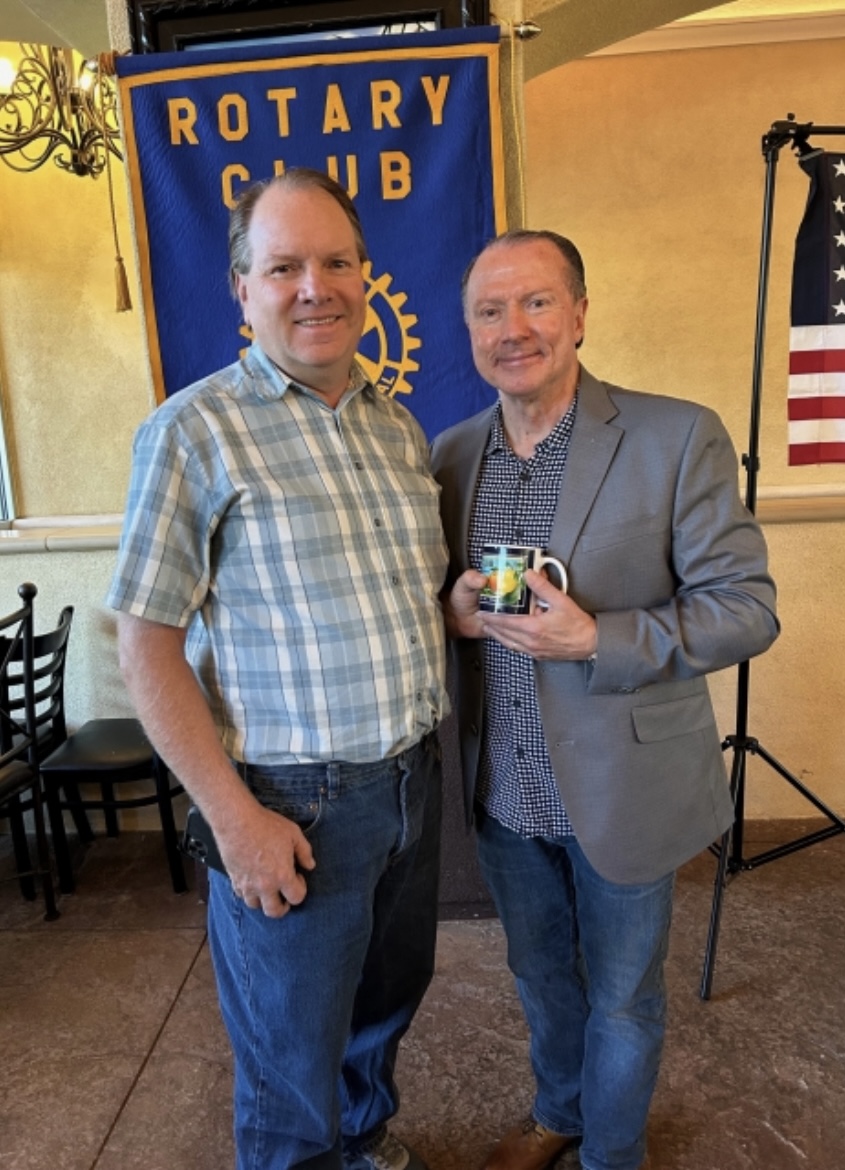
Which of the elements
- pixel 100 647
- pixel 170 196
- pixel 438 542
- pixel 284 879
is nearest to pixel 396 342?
pixel 170 196

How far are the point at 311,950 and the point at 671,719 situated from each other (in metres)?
0.65

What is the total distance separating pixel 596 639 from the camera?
48.9 inches

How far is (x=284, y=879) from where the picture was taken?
117 centimetres

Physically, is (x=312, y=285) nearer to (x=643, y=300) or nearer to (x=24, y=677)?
(x=24, y=677)

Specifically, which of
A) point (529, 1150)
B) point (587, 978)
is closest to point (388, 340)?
point (587, 978)

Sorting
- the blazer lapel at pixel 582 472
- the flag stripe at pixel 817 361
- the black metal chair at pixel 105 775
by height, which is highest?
the flag stripe at pixel 817 361

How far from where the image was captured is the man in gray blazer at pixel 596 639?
4.14ft

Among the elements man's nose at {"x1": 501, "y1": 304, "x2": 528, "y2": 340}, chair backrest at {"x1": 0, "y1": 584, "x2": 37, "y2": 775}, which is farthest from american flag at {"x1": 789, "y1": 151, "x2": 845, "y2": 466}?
chair backrest at {"x1": 0, "y1": 584, "x2": 37, "y2": 775}

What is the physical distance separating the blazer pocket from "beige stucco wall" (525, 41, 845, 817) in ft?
5.87

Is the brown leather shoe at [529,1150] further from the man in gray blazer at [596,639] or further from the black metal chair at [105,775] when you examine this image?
the black metal chair at [105,775]

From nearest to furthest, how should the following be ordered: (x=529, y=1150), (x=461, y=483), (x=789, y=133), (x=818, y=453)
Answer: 1. (x=461, y=483)
2. (x=529, y=1150)
3. (x=789, y=133)
4. (x=818, y=453)

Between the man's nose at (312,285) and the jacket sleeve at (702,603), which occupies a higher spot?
the man's nose at (312,285)

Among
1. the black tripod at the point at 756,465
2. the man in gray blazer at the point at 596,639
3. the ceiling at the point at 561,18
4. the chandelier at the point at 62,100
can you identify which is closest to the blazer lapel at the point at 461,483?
the man in gray blazer at the point at 596,639

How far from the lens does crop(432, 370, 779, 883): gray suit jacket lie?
4.12ft
